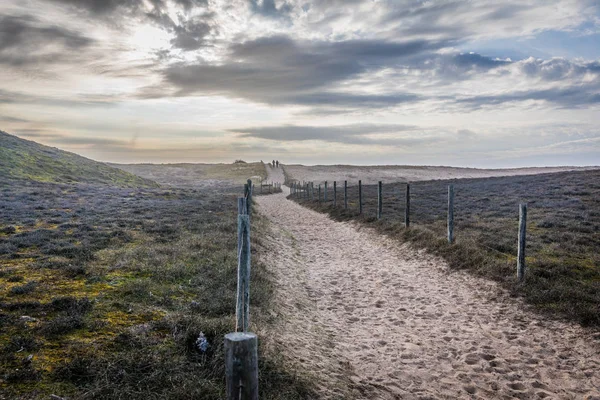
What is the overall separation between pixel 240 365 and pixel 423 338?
480 centimetres

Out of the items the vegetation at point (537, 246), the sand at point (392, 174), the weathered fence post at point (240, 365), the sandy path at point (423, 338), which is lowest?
the sandy path at point (423, 338)

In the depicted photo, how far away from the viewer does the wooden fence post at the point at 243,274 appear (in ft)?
15.5

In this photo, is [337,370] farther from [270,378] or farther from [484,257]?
[484,257]

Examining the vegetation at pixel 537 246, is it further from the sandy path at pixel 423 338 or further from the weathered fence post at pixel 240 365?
the weathered fence post at pixel 240 365

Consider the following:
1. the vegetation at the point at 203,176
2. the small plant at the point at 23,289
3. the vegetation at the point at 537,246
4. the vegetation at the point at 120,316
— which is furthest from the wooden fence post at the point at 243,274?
the vegetation at the point at 203,176

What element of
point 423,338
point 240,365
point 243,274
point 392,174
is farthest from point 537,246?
point 392,174

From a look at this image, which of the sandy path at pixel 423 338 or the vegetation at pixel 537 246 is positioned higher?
the vegetation at pixel 537 246

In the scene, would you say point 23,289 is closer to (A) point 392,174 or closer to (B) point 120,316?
(B) point 120,316

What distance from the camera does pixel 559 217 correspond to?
55.8 feet

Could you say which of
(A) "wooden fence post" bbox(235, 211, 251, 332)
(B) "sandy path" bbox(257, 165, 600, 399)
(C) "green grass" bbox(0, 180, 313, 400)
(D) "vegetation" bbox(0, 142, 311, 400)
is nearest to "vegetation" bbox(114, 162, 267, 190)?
(D) "vegetation" bbox(0, 142, 311, 400)

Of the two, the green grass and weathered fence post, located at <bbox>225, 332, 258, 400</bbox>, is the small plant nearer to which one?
the green grass

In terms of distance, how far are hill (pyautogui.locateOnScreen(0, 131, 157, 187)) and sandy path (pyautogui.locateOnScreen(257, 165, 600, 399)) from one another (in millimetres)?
33649

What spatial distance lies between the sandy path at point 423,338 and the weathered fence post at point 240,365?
6.26 feet

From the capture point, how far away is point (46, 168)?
137ft
